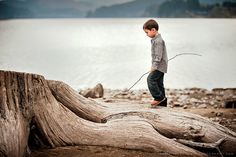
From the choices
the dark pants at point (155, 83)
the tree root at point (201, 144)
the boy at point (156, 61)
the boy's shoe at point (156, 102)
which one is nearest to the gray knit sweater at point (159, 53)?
the boy at point (156, 61)

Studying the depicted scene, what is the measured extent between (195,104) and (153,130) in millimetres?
8854

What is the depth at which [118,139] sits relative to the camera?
6.63 meters

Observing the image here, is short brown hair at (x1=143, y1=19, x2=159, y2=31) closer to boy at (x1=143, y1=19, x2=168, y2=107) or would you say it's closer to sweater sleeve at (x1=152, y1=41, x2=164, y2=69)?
boy at (x1=143, y1=19, x2=168, y2=107)

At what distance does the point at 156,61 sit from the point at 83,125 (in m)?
1.97

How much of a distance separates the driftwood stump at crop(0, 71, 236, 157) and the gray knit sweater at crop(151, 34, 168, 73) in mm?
857

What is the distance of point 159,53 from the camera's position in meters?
7.59

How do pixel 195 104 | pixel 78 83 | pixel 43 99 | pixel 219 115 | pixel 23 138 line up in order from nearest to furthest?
pixel 23 138 → pixel 43 99 → pixel 219 115 → pixel 195 104 → pixel 78 83

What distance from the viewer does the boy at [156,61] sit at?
24.7 ft

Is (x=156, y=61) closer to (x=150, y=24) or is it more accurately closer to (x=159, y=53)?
(x=159, y=53)

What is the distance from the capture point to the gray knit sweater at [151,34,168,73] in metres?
7.59

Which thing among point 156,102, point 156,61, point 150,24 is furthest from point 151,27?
point 156,102

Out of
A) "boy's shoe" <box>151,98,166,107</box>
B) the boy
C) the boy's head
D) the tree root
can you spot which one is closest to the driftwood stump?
the tree root

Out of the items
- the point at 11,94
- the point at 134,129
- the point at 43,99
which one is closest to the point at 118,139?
the point at 134,129

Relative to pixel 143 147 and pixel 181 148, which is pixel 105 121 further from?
pixel 181 148
